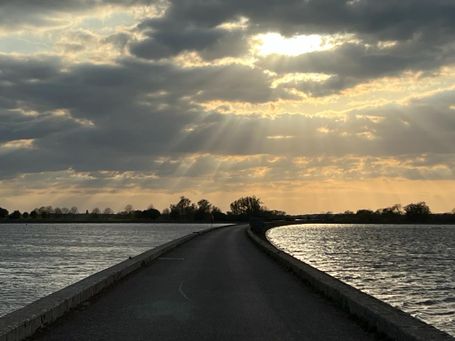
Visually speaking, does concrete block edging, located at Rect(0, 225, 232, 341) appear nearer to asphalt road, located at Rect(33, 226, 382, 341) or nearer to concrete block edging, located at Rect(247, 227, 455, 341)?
asphalt road, located at Rect(33, 226, 382, 341)

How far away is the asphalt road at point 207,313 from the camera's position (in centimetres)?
989

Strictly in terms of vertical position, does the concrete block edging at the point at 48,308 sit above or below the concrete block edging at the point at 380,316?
above

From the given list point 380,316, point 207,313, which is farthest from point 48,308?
point 380,316

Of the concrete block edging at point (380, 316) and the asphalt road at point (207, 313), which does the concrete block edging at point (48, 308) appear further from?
the concrete block edging at point (380, 316)

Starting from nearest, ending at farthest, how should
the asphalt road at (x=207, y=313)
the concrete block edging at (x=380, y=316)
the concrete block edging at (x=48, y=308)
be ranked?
the concrete block edging at (x=380, y=316)
the concrete block edging at (x=48, y=308)
the asphalt road at (x=207, y=313)

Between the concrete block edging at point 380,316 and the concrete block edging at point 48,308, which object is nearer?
the concrete block edging at point 380,316

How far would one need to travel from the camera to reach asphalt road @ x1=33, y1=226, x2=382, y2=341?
389 inches

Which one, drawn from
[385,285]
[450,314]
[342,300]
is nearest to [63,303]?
[342,300]

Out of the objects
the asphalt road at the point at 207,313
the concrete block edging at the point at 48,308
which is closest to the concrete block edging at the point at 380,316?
the asphalt road at the point at 207,313

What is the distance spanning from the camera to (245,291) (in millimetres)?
15812

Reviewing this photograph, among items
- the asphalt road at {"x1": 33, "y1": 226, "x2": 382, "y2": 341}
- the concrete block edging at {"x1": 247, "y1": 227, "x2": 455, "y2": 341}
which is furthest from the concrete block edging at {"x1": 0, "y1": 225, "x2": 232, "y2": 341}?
the concrete block edging at {"x1": 247, "y1": 227, "x2": 455, "y2": 341}

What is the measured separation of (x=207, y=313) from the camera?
12000mm

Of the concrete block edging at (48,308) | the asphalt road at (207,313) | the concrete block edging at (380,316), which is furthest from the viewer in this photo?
the asphalt road at (207,313)

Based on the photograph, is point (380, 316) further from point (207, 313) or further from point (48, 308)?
point (48, 308)
